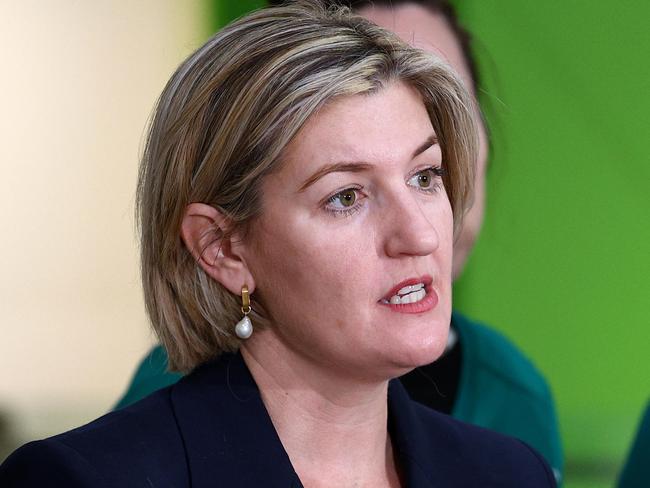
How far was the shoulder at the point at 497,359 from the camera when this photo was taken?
2.57 meters

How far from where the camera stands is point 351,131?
1.66 m

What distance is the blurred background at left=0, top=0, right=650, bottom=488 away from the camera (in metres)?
2.81

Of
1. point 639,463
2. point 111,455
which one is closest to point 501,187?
point 639,463

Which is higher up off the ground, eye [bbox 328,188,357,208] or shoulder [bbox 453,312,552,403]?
eye [bbox 328,188,357,208]

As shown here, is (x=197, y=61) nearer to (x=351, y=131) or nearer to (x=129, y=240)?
(x=351, y=131)

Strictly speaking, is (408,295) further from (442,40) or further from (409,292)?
(442,40)

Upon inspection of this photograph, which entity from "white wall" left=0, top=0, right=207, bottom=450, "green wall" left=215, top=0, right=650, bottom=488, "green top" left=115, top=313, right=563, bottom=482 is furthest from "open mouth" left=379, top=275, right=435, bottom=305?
"white wall" left=0, top=0, right=207, bottom=450

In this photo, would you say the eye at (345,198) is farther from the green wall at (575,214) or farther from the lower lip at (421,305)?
the green wall at (575,214)

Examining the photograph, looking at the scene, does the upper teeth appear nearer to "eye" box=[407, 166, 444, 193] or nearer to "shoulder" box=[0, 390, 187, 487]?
"eye" box=[407, 166, 444, 193]

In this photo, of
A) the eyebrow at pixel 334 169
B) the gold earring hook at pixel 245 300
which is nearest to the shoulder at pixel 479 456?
the gold earring hook at pixel 245 300

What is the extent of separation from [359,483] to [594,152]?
1298 millimetres

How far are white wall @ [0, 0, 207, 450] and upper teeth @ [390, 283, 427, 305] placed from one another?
1.41 meters

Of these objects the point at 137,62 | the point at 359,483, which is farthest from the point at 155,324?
the point at 137,62

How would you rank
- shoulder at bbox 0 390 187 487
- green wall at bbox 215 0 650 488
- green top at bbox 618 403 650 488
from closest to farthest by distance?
shoulder at bbox 0 390 187 487, green top at bbox 618 403 650 488, green wall at bbox 215 0 650 488
